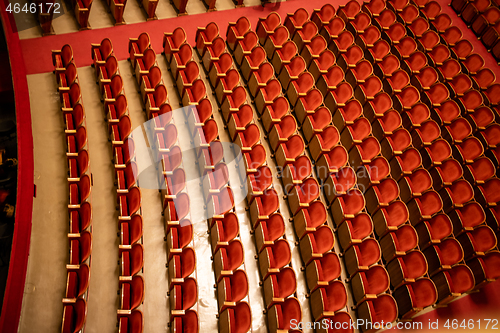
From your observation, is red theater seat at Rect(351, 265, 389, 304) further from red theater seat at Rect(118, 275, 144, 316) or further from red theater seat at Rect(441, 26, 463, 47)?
red theater seat at Rect(441, 26, 463, 47)

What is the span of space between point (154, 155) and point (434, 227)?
1.72 feet

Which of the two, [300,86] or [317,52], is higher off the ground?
[317,52]

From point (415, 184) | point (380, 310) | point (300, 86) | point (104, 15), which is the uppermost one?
point (104, 15)

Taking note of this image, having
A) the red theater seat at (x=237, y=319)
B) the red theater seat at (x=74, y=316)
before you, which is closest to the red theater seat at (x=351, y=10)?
the red theater seat at (x=237, y=319)

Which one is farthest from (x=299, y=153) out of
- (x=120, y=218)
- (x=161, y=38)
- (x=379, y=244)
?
(x=161, y=38)

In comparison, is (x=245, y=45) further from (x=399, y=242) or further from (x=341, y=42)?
(x=399, y=242)

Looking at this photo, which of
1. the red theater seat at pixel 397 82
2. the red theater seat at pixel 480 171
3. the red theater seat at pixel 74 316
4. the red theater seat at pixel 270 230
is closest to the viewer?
the red theater seat at pixel 74 316

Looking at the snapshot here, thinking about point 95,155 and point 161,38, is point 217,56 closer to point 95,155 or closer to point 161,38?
point 161,38

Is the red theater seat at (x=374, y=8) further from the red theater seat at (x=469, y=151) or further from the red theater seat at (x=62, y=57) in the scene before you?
the red theater seat at (x=62, y=57)

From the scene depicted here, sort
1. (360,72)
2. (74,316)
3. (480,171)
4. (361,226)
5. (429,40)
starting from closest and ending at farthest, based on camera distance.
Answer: (74,316) < (361,226) < (480,171) < (360,72) < (429,40)

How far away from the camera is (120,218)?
615mm

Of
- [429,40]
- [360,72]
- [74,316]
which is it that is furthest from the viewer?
[429,40]

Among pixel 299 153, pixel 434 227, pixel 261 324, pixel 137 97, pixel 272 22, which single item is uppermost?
pixel 272 22

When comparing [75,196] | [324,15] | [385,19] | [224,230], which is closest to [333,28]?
[324,15]
